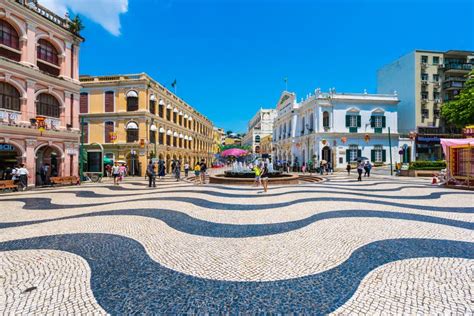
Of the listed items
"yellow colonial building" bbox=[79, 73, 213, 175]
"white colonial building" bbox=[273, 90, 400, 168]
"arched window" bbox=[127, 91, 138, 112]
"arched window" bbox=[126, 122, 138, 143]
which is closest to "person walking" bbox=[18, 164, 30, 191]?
"yellow colonial building" bbox=[79, 73, 213, 175]

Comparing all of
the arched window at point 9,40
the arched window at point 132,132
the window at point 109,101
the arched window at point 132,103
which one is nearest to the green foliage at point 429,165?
the arched window at point 132,132

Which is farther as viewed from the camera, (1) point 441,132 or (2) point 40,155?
(1) point 441,132

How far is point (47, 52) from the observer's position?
18.1m

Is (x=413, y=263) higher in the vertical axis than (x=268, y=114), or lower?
lower

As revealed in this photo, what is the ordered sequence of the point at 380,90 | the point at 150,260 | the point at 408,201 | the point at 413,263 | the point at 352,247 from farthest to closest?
the point at 380,90 < the point at 408,201 < the point at 352,247 < the point at 150,260 < the point at 413,263

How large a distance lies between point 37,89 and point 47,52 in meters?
3.43

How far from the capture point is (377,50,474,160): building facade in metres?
38.8

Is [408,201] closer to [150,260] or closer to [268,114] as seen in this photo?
[150,260]

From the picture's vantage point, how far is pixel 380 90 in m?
47.7

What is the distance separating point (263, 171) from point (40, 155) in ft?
62.4

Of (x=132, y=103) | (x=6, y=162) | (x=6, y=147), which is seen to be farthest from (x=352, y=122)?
(x=6, y=162)

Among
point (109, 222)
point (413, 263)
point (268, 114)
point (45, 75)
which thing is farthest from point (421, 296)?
point (268, 114)

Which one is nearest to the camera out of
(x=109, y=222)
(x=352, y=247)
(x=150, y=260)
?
(x=150, y=260)

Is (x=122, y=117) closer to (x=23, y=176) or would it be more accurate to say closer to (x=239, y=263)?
(x=23, y=176)
